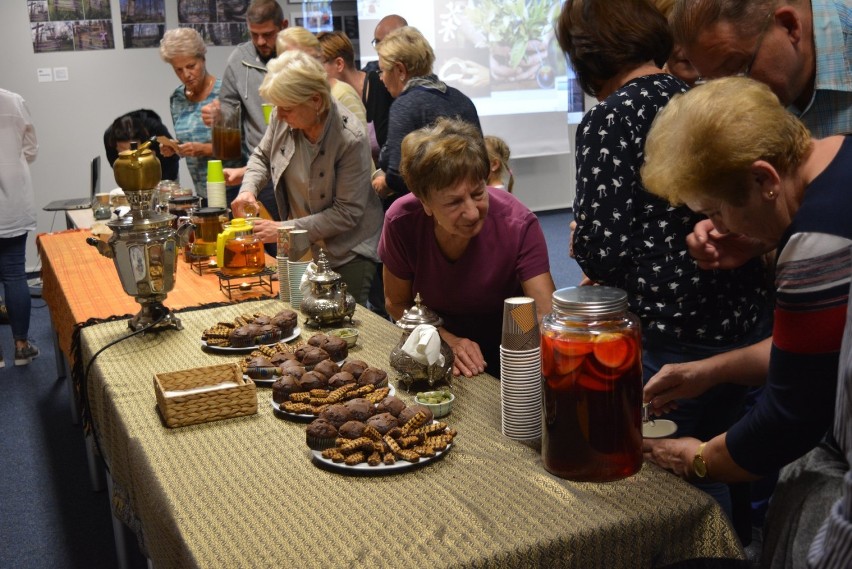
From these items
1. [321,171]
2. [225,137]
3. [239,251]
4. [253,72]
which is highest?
[253,72]

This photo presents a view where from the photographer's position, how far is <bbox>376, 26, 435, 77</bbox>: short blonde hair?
3.62 metres

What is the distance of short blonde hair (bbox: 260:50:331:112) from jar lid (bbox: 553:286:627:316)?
1724 mm

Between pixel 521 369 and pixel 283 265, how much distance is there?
1157 mm

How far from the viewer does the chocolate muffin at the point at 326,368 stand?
171 cm

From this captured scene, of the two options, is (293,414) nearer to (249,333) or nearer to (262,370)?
(262,370)

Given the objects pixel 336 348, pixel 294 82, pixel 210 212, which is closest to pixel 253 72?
pixel 210 212

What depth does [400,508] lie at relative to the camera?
1264 millimetres

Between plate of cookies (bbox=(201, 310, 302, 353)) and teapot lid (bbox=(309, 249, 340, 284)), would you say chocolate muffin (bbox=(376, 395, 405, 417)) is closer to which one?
plate of cookies (bbox=(201, 310, 302, 353))

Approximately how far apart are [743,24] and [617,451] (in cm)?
75

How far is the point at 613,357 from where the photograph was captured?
4.12 ft

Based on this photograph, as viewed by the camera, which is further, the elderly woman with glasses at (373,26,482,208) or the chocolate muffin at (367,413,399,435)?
the elderly woman with glasses at (373,26,482,208)

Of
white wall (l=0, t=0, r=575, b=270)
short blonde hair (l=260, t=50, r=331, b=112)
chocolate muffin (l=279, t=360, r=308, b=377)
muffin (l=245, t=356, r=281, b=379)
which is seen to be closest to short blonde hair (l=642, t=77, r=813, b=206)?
chocolate muffin (l=279, t=360, r=308, b=377)

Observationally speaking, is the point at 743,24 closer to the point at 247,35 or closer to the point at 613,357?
the point at 613,357

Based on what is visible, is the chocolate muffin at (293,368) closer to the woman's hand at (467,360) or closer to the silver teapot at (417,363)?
the silver teapot at (417,363)
